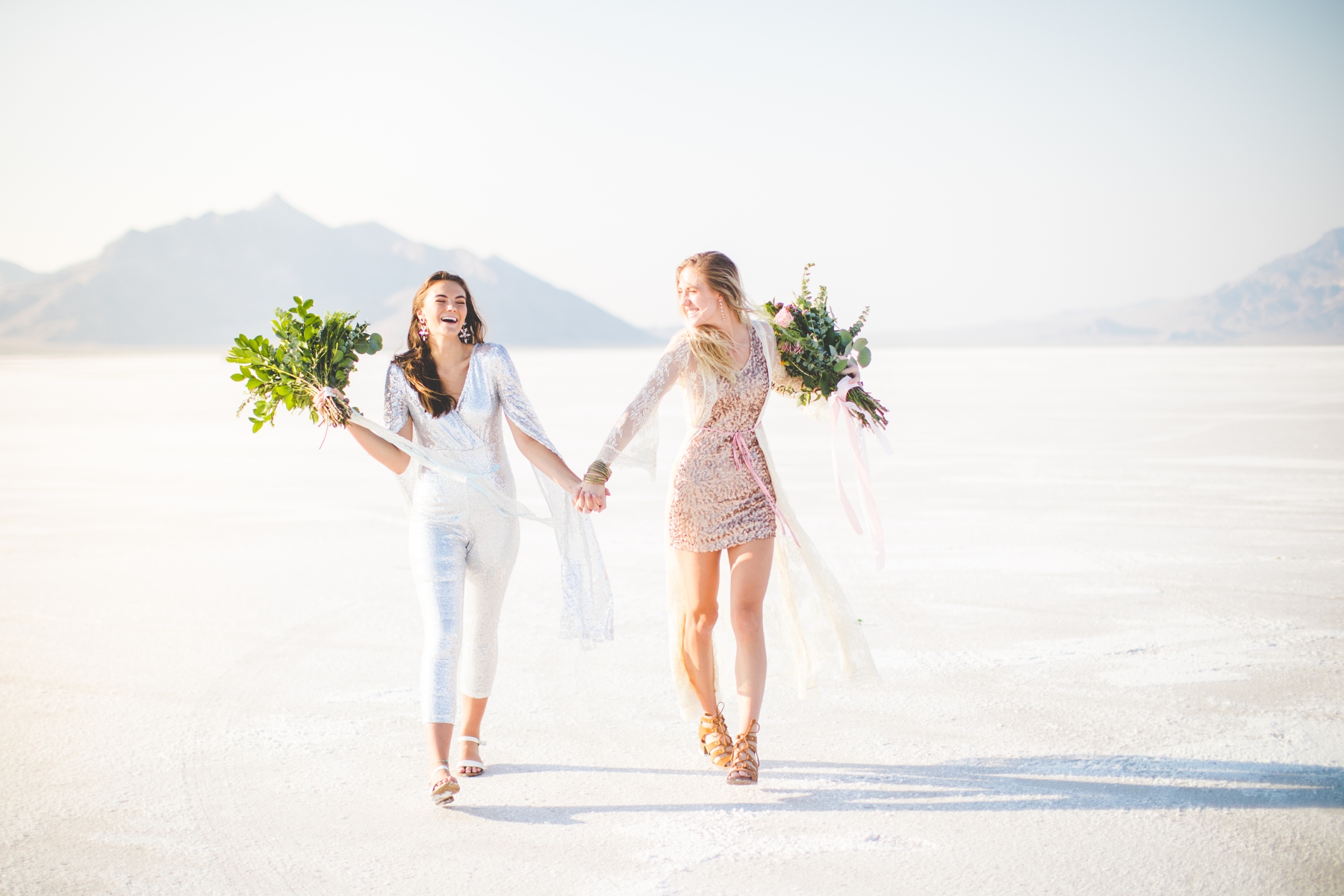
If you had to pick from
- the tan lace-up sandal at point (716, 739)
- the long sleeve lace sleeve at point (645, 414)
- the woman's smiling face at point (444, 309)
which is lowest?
the tan lace-up sandal at point (716, 739)

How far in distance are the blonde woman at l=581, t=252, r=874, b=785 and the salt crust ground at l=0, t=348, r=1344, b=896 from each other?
1.28ft

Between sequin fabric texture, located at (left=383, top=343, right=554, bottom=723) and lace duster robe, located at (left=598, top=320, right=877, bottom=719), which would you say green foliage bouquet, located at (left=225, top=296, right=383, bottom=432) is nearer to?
sequin fabric texture, located at (left=383, top=343, right=554, bottom=723)

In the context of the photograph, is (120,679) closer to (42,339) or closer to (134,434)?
(134,434)

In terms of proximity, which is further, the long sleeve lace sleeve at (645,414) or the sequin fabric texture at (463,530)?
the long sleeve lace sleeve at (645,414)

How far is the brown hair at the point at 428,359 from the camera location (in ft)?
13.8

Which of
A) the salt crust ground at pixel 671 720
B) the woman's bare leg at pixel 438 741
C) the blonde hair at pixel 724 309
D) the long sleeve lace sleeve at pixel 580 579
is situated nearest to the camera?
the salt crust ground at pixel 671 720

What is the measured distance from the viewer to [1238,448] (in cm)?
1534

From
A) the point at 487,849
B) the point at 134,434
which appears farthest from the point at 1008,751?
the point at 134,434

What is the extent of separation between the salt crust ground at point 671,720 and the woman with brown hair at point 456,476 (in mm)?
430

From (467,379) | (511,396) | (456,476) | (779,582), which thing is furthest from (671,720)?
(467,379)

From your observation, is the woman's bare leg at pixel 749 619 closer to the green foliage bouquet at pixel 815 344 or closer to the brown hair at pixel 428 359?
the green foliage bouquet at pixel 815 344

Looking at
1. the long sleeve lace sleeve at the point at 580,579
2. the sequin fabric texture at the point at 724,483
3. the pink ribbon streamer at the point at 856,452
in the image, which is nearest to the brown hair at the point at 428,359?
Answer: the long sleeve lace sleeve at the point at 580,579

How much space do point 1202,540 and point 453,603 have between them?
722cm

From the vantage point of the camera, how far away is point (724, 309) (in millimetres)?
4422
